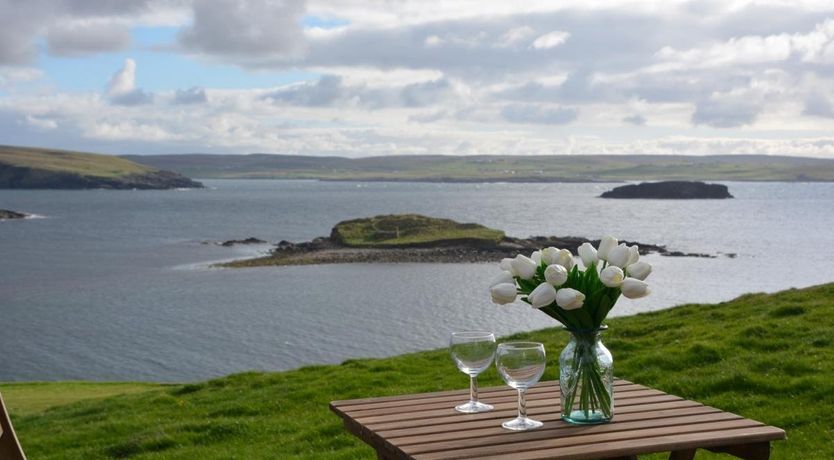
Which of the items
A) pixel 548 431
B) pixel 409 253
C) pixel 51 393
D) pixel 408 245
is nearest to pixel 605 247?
pixel 548 431

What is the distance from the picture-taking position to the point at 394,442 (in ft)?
14.9

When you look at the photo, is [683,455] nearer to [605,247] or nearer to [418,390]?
[605,247]

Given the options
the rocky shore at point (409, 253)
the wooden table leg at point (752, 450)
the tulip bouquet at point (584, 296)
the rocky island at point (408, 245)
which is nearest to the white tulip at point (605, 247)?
the tulip bouquet at point (584, 296)

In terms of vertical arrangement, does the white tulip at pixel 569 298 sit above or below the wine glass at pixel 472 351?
above

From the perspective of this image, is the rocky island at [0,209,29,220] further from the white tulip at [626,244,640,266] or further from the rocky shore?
the white tulip at [626,244,640,266]

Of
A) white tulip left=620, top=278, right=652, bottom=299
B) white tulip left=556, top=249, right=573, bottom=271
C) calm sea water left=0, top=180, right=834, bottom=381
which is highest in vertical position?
white tulip left=556, top=249, right=573, bottom=271

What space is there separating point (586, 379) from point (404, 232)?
97187 mm

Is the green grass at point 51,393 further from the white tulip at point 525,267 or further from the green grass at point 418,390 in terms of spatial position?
the white tulip at point 525,267

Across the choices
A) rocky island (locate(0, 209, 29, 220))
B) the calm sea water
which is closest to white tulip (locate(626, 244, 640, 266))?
the calm sea water

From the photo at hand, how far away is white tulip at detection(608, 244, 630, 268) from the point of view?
492cm

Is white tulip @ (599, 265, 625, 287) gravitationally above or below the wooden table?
above

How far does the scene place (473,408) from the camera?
5.32 meters

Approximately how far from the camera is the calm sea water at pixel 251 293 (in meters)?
45.6

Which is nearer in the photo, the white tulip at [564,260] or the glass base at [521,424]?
the glass base at [521,424]
